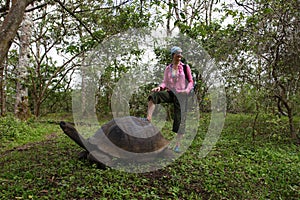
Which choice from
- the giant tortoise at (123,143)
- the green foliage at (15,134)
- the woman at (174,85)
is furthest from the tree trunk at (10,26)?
the green foliage at (15,134)

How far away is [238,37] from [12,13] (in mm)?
4800

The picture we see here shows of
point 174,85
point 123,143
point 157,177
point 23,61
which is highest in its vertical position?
point 23,61

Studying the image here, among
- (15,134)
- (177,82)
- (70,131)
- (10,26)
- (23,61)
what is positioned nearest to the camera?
(10,26)

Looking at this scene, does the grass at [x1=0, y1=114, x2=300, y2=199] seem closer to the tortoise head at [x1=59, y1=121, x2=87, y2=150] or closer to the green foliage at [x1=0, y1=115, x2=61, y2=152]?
the tortoise head at [x1=59, y1=121, x2=87, y2=150]

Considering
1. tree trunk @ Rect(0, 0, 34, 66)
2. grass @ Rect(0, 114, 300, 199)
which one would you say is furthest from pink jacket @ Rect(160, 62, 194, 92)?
tree trunk @ Rect(0, 0, 34, 66)

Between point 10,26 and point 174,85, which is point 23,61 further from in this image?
point 174,85

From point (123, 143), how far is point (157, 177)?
2.17 feet

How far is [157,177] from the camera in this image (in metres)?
3.61

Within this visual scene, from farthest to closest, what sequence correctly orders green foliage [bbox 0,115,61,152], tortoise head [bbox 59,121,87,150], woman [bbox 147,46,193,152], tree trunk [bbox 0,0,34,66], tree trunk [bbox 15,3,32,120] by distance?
tree trunk [bbox 15,3,32,120]
green foliage [bbox 0,115,61,152]
woman [bbox 147,46,193,152]
tortoise head [bbox 59,121,87,150]
tree trunk [bbox 0,0,34,66]

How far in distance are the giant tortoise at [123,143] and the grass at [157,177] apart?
0.66 ft

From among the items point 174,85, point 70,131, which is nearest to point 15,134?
point 70,131

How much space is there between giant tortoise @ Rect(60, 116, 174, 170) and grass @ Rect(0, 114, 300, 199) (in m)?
0.20

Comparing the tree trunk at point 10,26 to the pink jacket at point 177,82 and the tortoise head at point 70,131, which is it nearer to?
the tortoise head at point 70,131

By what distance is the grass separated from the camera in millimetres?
3119
